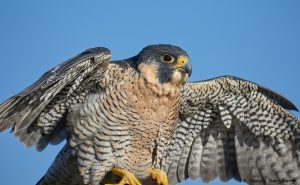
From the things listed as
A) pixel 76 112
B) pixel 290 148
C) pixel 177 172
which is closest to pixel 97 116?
pixel 76 112

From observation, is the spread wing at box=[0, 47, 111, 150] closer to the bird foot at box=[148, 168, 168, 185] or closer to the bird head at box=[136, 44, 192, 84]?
the bird head at box=[136, 44, 192, 84]

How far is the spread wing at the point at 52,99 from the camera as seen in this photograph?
781 cm

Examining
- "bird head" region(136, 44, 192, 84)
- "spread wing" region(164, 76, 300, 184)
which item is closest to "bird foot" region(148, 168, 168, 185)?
→ "spread wing" region(164, 76, 300, 184)

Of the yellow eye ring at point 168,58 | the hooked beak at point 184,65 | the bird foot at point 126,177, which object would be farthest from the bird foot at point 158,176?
the yellow eye ring at point 168,58

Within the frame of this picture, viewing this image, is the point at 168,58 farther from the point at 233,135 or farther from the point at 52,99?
the point at 233,135

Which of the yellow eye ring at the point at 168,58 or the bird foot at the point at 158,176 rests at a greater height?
the yellow eye ring at the point at 168,58

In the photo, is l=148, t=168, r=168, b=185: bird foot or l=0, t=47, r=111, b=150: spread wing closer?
l=0, t=47, r=111, b=150: spread wing

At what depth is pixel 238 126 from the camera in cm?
1015

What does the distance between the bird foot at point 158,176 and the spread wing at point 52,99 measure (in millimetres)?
1624

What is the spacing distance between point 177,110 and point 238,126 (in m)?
1.35

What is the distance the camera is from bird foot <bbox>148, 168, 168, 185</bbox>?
9.19m

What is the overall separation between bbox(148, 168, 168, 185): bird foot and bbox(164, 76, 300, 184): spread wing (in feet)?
2.93

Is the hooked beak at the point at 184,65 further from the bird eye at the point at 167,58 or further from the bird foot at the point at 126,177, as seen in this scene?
the bird foot at the point at 126,177

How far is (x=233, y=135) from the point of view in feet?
33.6
